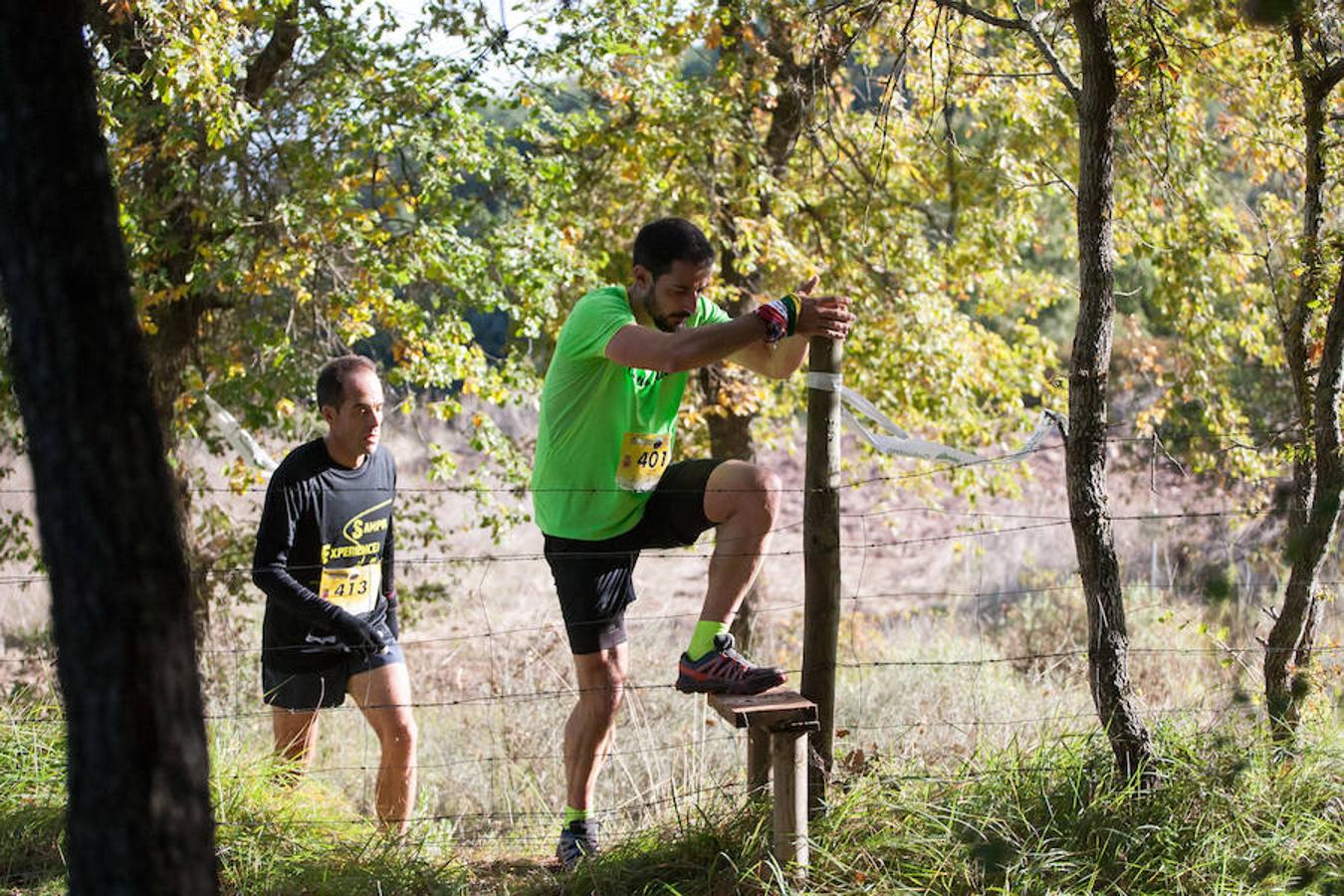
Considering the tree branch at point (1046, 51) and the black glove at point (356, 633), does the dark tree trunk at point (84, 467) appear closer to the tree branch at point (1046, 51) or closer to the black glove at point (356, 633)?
the black glove at point (356, 633)

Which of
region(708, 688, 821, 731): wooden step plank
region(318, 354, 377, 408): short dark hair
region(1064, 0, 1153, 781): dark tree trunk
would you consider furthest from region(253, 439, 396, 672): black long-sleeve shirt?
region(1064, 0, 1153, 781): dark tree trunk

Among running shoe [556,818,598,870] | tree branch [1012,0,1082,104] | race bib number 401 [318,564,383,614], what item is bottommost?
running shoe [556,818,598,870]

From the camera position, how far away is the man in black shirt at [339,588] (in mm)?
4477

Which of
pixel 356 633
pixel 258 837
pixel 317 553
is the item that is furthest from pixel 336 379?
pixel 258 837

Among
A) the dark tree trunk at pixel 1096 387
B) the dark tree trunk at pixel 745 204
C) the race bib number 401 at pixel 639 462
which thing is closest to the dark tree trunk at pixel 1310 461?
the dark tree trunk at pixel 1096 387

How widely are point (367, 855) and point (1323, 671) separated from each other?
340 centimetres

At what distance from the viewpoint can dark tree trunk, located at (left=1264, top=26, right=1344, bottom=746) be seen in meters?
4.64

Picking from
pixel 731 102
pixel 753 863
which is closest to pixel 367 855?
pixel 753 863

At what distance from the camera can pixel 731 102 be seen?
896cm

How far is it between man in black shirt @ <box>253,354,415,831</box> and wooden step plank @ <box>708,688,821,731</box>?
1.25 meters

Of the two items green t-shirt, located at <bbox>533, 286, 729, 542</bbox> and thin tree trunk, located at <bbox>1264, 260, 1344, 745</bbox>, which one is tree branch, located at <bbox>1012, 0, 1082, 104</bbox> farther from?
green t-shirt, located at <bbox>533, 286, 729, 542</bbox>

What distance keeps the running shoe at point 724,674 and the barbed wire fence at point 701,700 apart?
199mm

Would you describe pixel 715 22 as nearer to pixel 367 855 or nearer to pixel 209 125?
pixel 209 125

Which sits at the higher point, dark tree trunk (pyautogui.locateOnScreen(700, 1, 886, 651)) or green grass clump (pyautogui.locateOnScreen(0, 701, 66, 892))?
dark tree trunk (pyautogui.locateOnScreen(700, 1, 886, 651))
